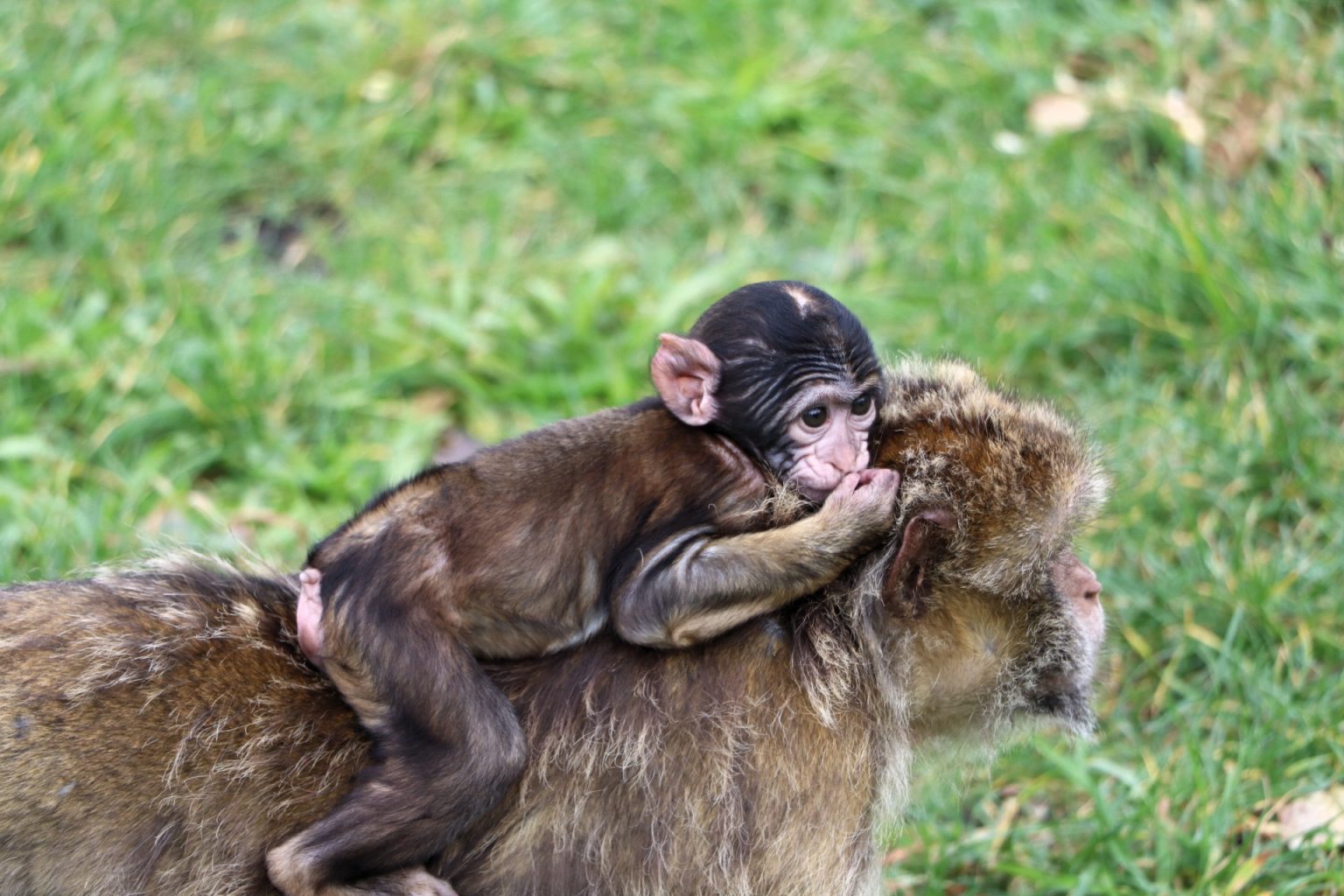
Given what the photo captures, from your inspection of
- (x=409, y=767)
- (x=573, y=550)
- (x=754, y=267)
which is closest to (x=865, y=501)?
(x=573, y=550)

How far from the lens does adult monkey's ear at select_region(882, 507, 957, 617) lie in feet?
10.9

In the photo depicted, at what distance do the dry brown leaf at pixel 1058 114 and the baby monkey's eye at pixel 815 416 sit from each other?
4473mm

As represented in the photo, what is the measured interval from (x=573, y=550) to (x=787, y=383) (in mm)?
622

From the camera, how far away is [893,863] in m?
4.67

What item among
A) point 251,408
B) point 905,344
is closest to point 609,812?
point 251,408

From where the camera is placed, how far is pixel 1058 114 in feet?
24.5

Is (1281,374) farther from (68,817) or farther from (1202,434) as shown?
(68,817)

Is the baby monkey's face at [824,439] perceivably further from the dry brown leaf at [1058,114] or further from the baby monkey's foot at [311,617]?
the dry brown leaf at [1058,114]

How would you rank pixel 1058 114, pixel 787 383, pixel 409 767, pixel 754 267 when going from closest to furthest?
pixel 409 767 < pixel 787 383 < pixel 754 267 < pixel 1058 114

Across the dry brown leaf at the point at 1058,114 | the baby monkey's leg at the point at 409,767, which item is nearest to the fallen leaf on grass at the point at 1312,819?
the baby monkey's leg at the point at 409,767

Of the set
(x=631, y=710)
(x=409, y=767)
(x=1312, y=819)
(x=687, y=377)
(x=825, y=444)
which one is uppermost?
(x=687, y=377)

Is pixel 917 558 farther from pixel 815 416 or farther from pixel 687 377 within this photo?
pixel 687 377

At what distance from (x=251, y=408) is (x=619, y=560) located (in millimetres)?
3207

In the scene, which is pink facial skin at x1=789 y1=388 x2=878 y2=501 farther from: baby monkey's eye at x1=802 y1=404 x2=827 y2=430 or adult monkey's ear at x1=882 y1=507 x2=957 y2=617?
adult monkey's ear at x1=882 y1=507 x2=957 y2=617
